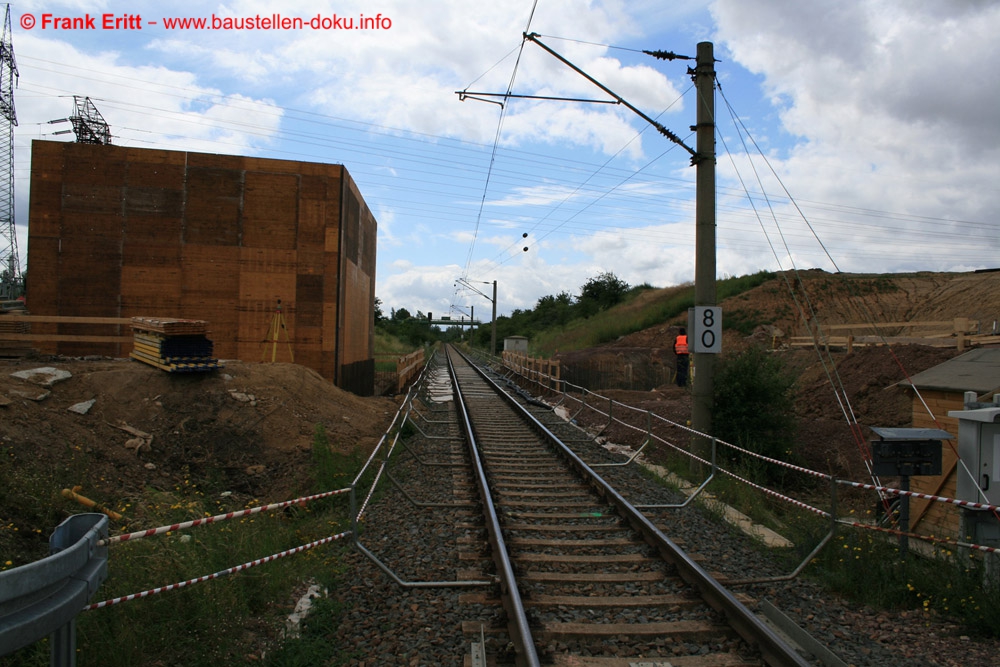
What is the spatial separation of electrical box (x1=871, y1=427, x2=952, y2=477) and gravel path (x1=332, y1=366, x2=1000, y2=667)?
50.1 inches

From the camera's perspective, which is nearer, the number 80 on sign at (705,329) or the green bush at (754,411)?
the number 80 on sign at (705,329)

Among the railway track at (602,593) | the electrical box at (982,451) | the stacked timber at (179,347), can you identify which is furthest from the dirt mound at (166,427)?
the electrical box at (982,451)

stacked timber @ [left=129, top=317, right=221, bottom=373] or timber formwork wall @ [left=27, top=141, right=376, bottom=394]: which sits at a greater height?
timber formwork wall @ [left=27, top=141, right=376, bottom=394]

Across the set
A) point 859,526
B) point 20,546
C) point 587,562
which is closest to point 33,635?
point 587,562

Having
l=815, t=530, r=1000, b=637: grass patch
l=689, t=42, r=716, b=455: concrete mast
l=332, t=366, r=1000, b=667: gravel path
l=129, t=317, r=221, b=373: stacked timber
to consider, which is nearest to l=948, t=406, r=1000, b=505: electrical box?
l=815, t=530, r=1000, b=637: grass patch

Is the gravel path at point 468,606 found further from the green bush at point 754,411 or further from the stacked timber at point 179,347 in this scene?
the stacked timber at point 179,347

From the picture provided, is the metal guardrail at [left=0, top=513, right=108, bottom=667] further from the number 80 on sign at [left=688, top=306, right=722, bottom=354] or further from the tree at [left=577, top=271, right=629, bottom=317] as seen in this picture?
the tree at [left=577, top=271, right=629, bottom=317]

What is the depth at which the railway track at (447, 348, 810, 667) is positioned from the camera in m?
4.41

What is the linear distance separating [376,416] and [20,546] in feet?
30.8

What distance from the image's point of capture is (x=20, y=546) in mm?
6801

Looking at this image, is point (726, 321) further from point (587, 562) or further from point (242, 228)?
point (587, 562)

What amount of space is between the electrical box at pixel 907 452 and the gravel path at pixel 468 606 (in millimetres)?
1273

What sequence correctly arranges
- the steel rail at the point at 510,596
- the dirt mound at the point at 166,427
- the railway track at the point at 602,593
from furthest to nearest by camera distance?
the dirt mound at the point at 166,427, the railway track at the point at 602,593, the steel rail at the point at 510,596

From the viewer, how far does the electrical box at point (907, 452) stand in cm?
596
